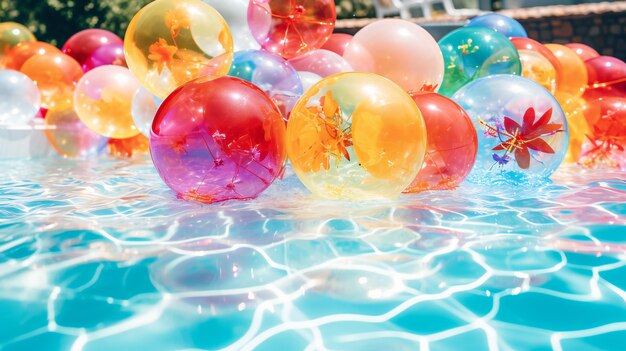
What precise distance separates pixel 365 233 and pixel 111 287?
97 centimetres

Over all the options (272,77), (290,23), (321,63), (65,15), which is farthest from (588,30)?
(65,15)

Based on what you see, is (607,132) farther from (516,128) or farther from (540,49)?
(516,128)

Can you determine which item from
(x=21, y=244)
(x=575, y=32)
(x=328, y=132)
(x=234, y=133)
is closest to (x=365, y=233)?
(x=328, y=132)

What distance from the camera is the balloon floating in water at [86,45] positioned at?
17.2 ft

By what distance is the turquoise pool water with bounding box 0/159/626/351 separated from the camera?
60.2 inches

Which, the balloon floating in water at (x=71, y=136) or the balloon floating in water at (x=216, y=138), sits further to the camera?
the balloon floating in water at (x=71, y=136)

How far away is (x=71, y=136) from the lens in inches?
202

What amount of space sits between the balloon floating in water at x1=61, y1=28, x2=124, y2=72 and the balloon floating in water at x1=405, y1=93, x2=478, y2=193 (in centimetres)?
338

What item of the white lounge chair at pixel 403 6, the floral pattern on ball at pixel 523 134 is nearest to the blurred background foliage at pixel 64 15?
the white lounge chair at pixel 403 6

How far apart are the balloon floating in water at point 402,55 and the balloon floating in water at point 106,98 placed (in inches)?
76.7

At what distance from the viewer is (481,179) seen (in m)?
3.39

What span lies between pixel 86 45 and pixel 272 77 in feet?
8.92

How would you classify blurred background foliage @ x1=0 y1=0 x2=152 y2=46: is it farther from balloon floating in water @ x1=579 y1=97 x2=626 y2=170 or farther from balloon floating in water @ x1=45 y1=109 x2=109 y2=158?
balloon floating in water @ x1=579 y1=97 x2=626 y2=170

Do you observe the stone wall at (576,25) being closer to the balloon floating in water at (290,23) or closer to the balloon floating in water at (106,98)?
the balloon floating in water at (290,23)
